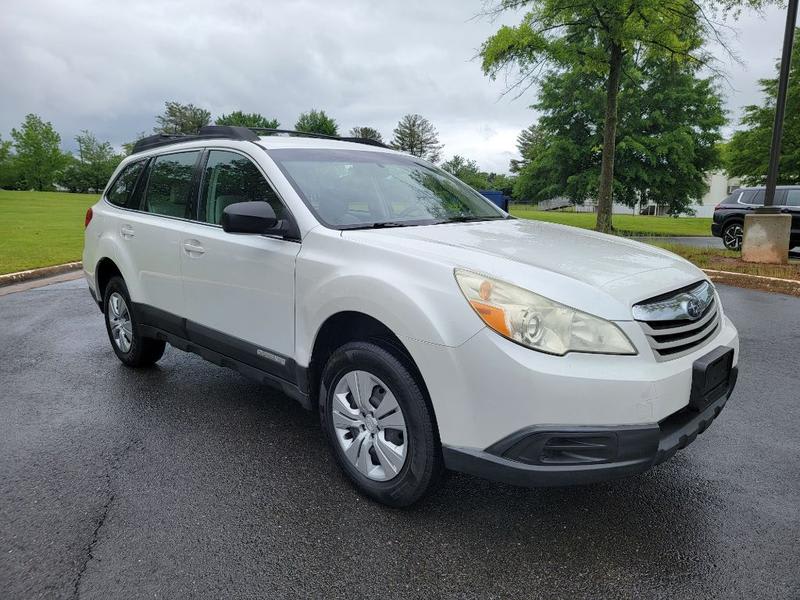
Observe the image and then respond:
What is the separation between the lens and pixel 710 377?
2.51 m

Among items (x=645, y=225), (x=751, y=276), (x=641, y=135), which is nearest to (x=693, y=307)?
(x=751, y=276)

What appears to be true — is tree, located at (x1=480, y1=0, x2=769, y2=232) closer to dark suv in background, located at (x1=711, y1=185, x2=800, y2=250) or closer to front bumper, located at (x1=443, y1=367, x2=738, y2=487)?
dark suv in background, located at (x1=711, y1=185, x2=800, y2=250)

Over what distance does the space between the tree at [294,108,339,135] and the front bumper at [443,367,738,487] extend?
87.0m

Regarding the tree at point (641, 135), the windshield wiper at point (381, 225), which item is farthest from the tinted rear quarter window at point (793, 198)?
the windshield wiper at point (381, 225)

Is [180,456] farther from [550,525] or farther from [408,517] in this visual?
[550,525]

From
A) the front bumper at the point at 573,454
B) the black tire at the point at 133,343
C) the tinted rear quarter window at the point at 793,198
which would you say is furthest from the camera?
the tinted rear quarter window at the point at 793,198

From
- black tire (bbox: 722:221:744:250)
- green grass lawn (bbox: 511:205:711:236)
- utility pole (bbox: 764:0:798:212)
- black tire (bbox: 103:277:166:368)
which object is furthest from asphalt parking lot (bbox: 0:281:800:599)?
green grass lawn (bbox: 511:205:711:236)

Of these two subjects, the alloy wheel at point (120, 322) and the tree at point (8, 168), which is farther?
the tree at point (8, 168)

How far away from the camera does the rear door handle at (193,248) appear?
12.1ft

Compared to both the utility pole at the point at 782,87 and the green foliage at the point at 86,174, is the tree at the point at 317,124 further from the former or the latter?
the utility pole at the point at 782,87

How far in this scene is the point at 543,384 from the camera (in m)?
2.14

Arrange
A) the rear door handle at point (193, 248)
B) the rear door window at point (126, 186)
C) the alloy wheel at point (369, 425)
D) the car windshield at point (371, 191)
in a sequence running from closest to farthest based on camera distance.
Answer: the alloy wheel at point (369, 425)
the car windshield at point (371, 191)
the rear door handle at point (193, 248)
the rear door window at point (126, 186)

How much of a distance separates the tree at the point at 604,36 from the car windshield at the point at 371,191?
481 inches

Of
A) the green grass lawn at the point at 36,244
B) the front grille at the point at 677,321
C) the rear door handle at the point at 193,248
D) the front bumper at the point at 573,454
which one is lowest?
the green grass lawn at the point at 36,244
